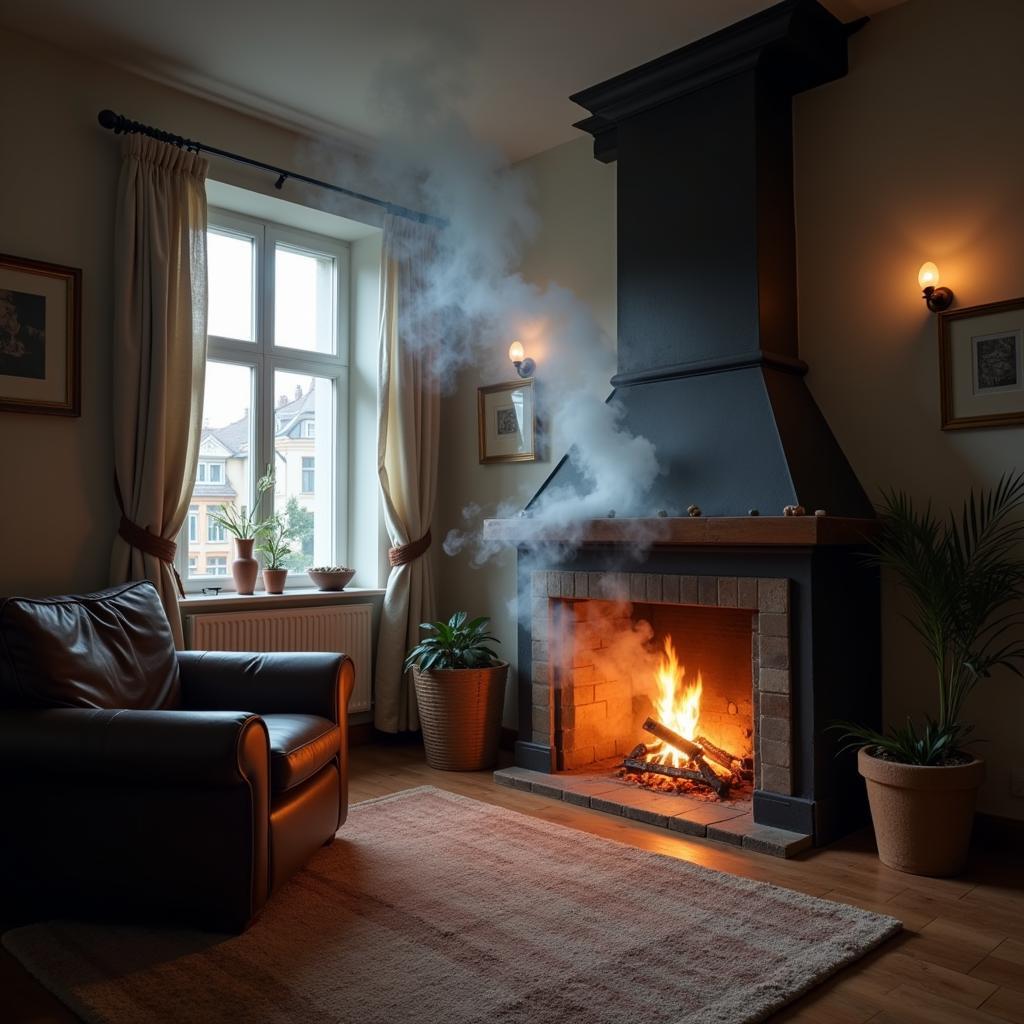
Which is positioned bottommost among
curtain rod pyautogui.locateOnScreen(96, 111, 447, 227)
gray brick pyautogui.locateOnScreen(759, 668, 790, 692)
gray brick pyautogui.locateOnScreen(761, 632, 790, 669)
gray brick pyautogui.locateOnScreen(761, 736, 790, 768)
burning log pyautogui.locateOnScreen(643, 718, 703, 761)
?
burning log pyautogui.locateOnScreen(643, 718, 703, 761)

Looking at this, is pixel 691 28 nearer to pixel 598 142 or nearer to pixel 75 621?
pixel 598 142

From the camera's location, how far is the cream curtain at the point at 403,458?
15.0 ft

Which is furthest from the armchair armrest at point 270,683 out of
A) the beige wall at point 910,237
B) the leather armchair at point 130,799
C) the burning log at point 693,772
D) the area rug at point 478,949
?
the beige wall at point 910,237

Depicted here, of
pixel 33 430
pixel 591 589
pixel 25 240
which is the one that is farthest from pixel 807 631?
pixel 25 240

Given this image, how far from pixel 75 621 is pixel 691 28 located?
306cm

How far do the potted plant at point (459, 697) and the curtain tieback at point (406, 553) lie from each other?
53 centimetres

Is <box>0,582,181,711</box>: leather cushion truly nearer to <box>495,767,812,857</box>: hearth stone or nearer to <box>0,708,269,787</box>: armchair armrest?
<box>0,708,269,787</box>: armchair armrest

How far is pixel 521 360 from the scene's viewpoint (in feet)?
14.7

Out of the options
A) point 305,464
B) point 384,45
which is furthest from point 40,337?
point 384,45

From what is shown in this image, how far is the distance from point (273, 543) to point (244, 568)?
0.29m

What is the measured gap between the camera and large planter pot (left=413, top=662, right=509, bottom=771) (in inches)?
159

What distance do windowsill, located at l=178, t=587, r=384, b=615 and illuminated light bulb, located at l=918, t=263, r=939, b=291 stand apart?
112 inches

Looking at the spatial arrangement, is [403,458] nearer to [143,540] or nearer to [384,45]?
[143,540]

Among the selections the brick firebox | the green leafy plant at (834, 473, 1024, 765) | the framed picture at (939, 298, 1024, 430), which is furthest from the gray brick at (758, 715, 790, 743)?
the framed picture at (939, 298, 1024, 430)
